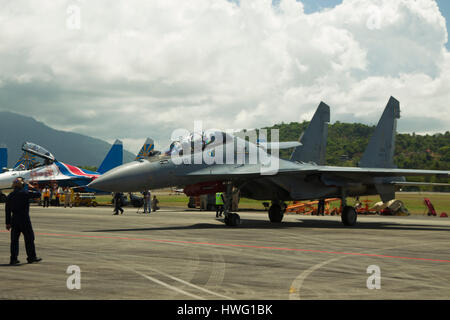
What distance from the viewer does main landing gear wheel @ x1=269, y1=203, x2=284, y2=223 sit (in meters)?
21.6

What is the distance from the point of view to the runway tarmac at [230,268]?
6797 millimetres

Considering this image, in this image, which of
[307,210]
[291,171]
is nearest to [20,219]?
[291,171]

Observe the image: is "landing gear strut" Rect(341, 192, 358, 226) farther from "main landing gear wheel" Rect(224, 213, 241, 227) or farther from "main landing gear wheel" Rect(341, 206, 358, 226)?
"main landing gear wheel" Rect(224, 213, 241, 227)

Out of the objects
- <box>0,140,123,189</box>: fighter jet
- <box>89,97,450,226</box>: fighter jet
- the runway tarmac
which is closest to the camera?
the runway tarmac

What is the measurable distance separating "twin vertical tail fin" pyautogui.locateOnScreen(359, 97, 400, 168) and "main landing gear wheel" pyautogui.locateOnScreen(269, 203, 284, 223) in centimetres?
502

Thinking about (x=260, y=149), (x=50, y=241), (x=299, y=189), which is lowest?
(x=50, y=241)

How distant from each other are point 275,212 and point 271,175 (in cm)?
326

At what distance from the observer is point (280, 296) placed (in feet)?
21.5

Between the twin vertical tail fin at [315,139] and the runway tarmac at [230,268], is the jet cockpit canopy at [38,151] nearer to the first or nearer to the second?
the twin vertical tail fin at [315,139]

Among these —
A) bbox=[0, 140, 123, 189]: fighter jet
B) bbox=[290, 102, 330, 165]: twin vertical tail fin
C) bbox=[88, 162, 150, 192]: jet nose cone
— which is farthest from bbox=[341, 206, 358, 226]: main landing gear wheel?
bbox=[0, 140, 123, 189]: fighter jet
